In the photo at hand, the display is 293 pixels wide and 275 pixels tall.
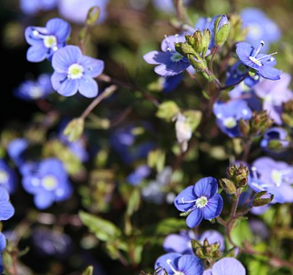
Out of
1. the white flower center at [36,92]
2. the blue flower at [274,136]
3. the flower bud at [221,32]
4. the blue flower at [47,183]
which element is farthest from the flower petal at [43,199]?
the flower bud at [221,32]

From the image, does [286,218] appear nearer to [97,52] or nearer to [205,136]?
[205,136]

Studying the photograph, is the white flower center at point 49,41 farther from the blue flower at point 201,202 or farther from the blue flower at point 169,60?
the blue flower at point 201,202

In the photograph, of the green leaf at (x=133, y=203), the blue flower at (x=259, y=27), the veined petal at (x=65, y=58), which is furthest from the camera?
the blue flower at (x=259, y=27)

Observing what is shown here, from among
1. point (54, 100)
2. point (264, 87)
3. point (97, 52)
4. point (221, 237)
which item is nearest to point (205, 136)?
point (264, 87)

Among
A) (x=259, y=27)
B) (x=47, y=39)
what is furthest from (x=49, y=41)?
(x=259, y=27)

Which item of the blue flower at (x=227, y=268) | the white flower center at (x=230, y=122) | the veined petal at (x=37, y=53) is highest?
the veined petal at (x=37, y=53)
